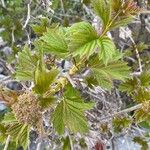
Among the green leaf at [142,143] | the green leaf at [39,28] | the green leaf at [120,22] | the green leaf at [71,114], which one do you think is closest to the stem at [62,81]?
the green leaf at [71,114]

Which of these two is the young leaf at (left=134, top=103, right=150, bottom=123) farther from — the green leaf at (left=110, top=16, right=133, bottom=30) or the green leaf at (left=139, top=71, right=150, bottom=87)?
the green leaf at (left=110, top=16, right=133, bottom=30)

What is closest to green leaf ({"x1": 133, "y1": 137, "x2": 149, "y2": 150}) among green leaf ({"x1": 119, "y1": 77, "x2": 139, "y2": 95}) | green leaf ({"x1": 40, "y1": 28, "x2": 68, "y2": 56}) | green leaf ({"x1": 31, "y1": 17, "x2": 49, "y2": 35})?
green leaf ({"x1": 119, "y1": 77, "x2": 139, "y2": 95})

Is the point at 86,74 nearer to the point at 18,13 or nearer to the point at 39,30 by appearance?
the point at 39,30

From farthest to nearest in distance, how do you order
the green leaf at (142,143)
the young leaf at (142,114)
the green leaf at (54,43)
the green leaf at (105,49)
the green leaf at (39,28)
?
the green leaf at (142,143) < the green leaf at (39,28) < the young leaf at (142,114) < the green leaf at (54,43) < the green leaf at (105,49)

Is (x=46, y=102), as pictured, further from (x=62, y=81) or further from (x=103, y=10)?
(x=103, y=10)

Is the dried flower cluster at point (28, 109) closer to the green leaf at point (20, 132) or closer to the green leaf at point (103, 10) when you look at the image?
the green leaf at point (20, 132)

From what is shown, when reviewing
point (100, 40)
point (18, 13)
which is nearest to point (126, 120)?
point (100, 40)
